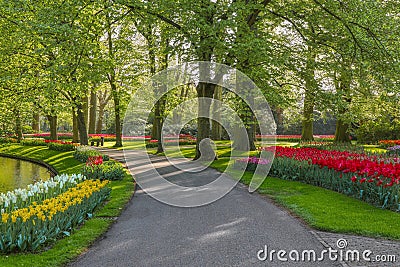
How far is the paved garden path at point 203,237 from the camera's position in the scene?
5.34m

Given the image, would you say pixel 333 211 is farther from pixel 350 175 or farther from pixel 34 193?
pixel 34 193

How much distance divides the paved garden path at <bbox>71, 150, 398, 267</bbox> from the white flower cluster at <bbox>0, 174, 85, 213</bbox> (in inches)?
61.8

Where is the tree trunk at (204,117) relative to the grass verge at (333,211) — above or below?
above

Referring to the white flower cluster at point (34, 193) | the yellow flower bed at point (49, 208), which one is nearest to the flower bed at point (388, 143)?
the white flower cluster at point (34, 193)

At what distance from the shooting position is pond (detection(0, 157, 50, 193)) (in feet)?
49.1

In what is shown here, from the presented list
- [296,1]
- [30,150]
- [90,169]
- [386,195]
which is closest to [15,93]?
[30,150]

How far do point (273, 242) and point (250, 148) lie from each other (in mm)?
16242

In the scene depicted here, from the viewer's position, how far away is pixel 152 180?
12992mm

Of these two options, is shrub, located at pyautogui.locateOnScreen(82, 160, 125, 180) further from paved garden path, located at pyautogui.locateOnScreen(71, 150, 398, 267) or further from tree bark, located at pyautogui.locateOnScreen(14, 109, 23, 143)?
tree bark, located at pyautogui.locateOnScreen(14, 109, 23, 143)

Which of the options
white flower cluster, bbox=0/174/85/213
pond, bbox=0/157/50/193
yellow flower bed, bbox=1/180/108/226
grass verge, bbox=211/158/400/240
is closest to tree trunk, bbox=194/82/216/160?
grass verge, bbox=211/158/400/240

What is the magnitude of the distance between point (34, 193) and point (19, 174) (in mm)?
11436

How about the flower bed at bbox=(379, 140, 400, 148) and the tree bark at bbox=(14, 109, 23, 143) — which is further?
the tree bark at bbox=(14, 109, 23, 143)

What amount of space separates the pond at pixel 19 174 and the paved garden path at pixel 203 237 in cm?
829

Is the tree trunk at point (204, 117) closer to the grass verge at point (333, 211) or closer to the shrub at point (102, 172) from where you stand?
the shrub at point (102, 172)
